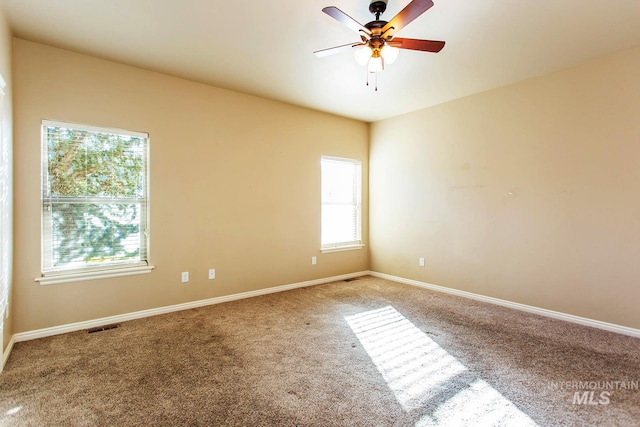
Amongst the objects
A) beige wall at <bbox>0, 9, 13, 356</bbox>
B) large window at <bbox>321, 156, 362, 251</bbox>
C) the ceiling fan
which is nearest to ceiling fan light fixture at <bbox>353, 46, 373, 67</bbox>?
the ceiling fan

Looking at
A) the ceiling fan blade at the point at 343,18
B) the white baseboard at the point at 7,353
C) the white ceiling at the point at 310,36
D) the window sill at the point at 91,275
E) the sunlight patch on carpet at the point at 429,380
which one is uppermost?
the white ceiling at the point at 310,36

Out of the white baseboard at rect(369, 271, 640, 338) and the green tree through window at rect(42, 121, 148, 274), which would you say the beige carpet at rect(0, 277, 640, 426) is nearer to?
→ the white baseboard at rect(369, 271, 640, 338)

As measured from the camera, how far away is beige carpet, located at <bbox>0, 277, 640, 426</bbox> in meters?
1.80

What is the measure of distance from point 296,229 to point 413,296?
1.89 meters

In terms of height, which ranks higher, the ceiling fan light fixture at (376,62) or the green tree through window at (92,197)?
the ceiling fan light fixture at (376,62)

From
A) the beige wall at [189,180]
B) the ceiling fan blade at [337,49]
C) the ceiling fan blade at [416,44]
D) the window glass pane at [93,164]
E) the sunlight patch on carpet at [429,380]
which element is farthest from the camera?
the window glass pane at [93,164]

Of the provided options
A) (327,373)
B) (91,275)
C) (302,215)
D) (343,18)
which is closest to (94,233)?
(91,275)

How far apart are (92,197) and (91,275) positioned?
78 centimetres

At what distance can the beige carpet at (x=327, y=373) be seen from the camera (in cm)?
180

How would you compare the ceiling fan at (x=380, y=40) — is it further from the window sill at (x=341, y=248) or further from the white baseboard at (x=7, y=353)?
the white baseboard at (x=7, y=353)

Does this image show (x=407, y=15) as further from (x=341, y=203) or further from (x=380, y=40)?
(x=341, y=203)

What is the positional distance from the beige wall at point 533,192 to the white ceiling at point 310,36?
40 cm

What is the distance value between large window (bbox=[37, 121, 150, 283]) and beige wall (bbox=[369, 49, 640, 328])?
144 inches

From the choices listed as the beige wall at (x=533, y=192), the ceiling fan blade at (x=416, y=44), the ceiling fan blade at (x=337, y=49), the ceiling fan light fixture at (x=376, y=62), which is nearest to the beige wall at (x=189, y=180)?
the beige wall at (x=533, y=192)
